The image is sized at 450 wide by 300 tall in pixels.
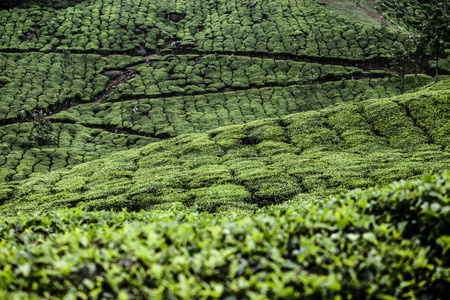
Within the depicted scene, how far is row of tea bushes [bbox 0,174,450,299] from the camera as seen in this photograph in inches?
181

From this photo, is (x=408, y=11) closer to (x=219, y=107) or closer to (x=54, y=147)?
(x=219, y=107)

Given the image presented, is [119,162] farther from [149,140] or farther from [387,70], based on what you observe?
[387,70]

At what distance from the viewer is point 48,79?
225 ft

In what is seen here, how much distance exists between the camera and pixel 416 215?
20.9 feet

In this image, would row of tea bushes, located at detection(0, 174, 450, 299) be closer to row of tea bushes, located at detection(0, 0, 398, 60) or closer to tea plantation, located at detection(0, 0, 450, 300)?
tea plantation, located at detection(0, 0, 450, 300)

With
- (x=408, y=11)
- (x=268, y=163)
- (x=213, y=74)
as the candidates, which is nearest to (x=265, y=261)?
(x=268, y=163)

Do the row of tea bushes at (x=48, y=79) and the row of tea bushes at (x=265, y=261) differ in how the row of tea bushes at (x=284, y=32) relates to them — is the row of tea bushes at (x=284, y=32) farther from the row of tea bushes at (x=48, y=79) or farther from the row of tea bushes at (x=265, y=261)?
the row of tea bushes at (x=265, y=261)

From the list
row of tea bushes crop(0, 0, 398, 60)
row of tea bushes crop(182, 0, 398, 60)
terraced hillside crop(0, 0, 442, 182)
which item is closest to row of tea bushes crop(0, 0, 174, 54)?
row of tea bushes crop(0, 0, 398, 60)

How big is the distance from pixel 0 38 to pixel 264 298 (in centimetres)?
10360

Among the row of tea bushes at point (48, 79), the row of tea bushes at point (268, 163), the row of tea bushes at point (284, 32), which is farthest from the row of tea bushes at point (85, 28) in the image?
the row of tea bushes at point (268, 163)

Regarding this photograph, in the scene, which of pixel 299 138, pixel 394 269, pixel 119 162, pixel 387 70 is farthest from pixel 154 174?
pixel 387 70

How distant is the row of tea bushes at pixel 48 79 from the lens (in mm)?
59191

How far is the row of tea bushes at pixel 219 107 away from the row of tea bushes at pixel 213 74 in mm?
2765

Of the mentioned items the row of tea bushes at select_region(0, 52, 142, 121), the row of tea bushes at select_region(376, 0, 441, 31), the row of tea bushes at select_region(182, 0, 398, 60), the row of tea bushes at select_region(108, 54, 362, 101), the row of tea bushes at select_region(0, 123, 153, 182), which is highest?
the row of tea bushes at select_region(376, 0, 441, 31)
